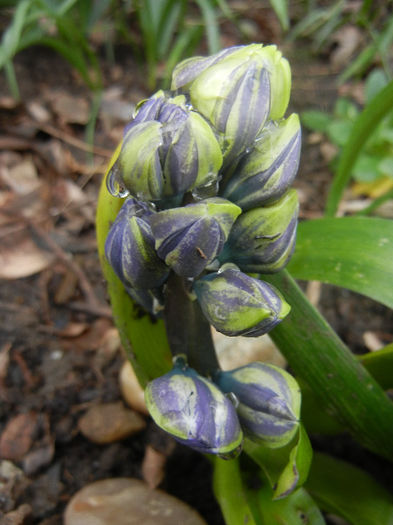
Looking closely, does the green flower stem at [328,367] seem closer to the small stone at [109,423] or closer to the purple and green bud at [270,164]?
the purple and green bud at [270,164]

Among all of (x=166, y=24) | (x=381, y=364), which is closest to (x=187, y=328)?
(x=381, y=364)

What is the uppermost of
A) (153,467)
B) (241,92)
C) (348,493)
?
(241,92)

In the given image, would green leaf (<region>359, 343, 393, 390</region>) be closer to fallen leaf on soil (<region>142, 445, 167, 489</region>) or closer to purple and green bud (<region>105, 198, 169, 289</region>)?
purple and green bud (<region>105, 198, 169, 289</region>)

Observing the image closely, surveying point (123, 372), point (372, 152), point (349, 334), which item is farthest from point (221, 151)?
point (372, 152)

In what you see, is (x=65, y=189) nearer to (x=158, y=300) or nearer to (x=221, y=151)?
(x=158, y=300)

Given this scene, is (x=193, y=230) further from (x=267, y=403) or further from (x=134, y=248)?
(x=267, y=403)

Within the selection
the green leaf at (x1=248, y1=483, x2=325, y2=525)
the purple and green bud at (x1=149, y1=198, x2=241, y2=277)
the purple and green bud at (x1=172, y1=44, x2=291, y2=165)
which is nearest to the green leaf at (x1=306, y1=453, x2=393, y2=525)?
the green leaf at (x1=248, y1=483, x2=325, y2=525)
